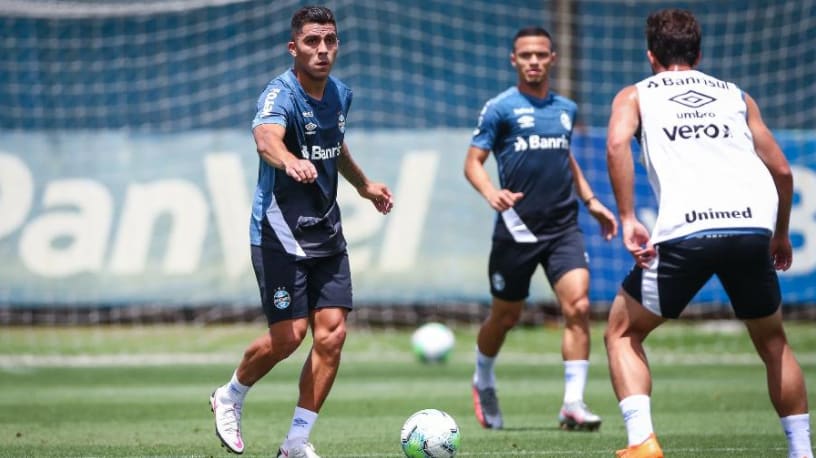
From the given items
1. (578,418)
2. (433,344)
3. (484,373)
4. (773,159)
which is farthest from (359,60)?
(773,159)

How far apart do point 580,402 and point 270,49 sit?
11.4 m

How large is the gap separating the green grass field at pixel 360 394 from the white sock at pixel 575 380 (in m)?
0.28

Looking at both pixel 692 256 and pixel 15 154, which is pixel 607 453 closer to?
pixel 692 256

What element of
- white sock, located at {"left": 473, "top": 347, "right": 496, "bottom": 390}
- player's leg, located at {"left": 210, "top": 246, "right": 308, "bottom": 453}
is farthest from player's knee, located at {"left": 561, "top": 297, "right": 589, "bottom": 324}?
player's leg, located at {"left": 210, "top": 246, "right": 308, "bottom": 453}

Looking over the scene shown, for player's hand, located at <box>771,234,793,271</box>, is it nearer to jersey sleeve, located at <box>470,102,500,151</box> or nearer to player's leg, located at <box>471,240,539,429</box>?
player's leg, located at <box>471,240,539,429</box>

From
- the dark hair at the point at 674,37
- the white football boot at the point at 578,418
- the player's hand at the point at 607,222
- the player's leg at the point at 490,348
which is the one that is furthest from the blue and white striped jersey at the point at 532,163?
the dark hair at the point at 674,37

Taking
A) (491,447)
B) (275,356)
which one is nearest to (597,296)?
(491,447)

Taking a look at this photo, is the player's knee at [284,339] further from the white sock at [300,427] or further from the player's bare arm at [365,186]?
the player's bare arm at [365,186]

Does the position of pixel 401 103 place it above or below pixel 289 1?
below

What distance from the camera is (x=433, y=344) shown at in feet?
47.7

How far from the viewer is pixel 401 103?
18.7 meters

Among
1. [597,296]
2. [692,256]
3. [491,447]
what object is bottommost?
[597,296]

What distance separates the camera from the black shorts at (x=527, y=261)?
954 centimetres

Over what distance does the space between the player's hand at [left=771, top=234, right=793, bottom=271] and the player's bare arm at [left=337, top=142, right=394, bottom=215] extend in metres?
2.10
